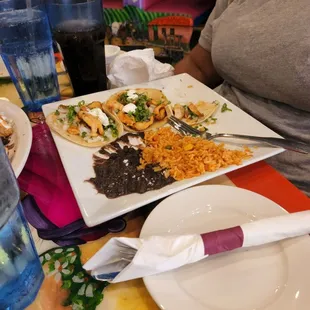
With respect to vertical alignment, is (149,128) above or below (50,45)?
below

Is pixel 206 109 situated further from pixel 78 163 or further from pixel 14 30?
pixel 14 30

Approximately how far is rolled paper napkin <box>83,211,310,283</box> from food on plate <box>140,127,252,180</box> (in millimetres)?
224

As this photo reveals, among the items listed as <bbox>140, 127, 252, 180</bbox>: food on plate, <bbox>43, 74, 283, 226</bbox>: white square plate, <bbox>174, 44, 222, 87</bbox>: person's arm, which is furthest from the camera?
<bbox>174, 44, 222, 87</bbox>: person's arm

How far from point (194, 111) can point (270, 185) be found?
1.20 ft

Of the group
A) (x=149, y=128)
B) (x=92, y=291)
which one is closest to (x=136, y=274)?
(x=92, y=291)

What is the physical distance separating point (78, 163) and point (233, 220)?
1.35 ft

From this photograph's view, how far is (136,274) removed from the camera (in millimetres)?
513

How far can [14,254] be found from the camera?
0.51 meters

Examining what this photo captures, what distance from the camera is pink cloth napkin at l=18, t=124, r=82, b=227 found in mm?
701

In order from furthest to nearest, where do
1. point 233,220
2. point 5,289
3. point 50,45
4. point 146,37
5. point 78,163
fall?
point 146,37, point 50,45, point 78,163, point 233,220, point 5,289

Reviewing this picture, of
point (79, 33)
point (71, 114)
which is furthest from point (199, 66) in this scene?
Answer: point (71, 114)

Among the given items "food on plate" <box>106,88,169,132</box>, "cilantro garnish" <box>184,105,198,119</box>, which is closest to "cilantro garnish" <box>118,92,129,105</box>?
"food on plate" <box>106,88,169,132</box>

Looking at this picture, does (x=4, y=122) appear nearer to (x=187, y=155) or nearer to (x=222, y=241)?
(x=187, y=155)

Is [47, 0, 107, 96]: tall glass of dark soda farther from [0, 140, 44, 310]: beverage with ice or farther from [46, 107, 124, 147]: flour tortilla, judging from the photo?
[0, 140, 44, 310]: beverage with ice
